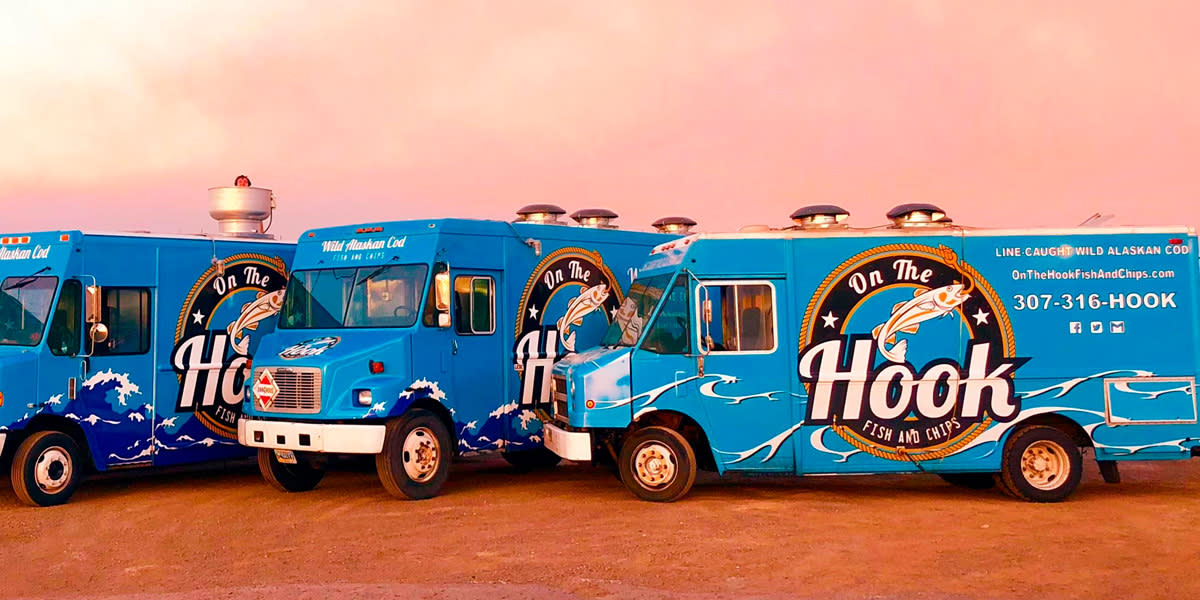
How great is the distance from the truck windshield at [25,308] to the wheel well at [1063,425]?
10.5m

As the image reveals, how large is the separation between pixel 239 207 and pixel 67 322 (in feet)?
13.8

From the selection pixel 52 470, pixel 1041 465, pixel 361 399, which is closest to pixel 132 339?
pixel 52 470

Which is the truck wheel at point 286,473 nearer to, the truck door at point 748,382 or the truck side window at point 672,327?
the truck side window at point 672,327

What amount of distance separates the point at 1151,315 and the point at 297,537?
29.1ft

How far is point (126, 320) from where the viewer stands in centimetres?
1378

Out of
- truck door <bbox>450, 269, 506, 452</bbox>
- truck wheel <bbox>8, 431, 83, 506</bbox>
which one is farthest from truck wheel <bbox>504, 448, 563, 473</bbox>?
truck wheel <bbox>8, 431, 83, 506</bbox>

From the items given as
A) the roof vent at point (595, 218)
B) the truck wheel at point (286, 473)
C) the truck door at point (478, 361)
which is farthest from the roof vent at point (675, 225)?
the truck wheel at point (286, 473)

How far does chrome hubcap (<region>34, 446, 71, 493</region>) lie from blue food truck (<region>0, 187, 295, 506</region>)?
11mm

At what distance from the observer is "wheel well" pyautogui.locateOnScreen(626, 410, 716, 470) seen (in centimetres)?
1268

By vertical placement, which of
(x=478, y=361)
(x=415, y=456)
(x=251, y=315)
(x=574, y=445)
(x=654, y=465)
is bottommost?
(x=654, y=465)

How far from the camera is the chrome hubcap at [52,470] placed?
12938mm

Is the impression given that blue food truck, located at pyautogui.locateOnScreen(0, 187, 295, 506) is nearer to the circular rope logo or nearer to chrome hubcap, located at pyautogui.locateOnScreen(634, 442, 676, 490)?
chrome hubcap, located at pyautogui.locateOnScreen(634, 442, 676, 490)

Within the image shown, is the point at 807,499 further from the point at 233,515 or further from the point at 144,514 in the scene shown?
the point at 144,514

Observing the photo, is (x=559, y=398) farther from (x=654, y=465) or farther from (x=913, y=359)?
(x=913, y=359)
